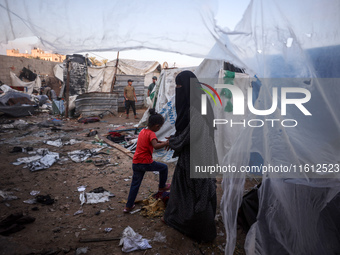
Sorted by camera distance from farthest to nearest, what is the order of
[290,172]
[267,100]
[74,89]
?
[74,89]
[267,100]
[290,172]

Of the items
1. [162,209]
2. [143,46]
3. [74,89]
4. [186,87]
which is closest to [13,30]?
[143,46]

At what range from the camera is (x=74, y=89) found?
37.7ft

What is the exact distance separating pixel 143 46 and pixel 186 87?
0.56 metres

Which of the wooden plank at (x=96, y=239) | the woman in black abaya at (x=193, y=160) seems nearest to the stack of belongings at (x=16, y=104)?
the wooden plank at (x=96, y=239)

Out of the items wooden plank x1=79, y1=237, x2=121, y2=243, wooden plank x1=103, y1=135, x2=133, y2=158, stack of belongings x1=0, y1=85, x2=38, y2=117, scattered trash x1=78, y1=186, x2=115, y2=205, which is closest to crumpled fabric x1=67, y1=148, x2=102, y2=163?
wooden plank x1=103, y1=135, x2=133, y2=158

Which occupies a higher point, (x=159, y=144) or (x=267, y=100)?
(x=267, y=100)

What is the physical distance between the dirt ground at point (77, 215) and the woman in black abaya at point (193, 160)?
0.77 feet

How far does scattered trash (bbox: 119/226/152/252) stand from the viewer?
2.14 metres

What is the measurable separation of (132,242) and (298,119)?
2009 millimetres

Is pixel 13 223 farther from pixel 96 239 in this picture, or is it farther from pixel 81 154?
pixel 81 154

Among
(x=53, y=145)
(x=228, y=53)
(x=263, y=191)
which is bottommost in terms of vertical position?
(x=53, y=145)

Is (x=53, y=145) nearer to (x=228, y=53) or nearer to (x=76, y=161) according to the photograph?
(x=76, y=161)

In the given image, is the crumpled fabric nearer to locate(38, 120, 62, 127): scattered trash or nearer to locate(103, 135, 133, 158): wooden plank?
locate(103, 135, 133, 158): wooden plank

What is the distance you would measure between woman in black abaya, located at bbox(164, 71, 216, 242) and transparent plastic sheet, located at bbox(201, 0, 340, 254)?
0.26 metres
